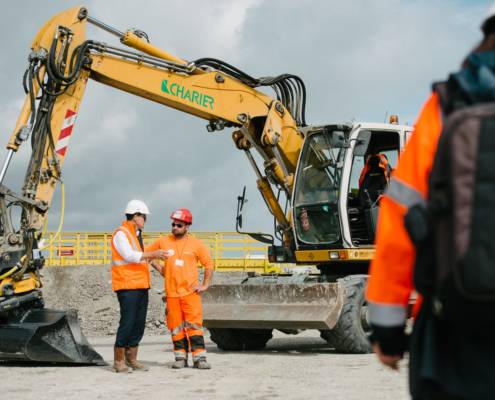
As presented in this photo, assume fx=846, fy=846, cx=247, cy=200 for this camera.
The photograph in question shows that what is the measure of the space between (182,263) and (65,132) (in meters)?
2.42

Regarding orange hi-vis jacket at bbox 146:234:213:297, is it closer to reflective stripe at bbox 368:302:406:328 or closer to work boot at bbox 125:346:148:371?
work boot at bbox 125:346:148:371

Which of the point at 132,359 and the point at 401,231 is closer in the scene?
the point at 401,231

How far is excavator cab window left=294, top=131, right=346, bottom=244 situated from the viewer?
11.9m

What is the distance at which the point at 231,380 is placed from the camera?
8.62 meters

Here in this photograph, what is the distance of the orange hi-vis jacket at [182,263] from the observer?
32.2 feet

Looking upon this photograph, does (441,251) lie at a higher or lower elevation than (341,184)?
lower

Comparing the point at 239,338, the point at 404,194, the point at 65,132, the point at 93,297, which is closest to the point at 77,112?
the point at 65,132

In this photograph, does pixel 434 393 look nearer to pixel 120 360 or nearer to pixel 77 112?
pixel 120 360

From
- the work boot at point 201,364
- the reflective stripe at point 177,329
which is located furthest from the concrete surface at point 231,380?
the reflective stripe at point 177,329

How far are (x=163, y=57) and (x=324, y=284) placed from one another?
389 cm

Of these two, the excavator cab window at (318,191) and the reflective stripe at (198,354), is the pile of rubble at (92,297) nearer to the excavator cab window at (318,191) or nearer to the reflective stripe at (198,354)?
the excavator cab window at (318,191)

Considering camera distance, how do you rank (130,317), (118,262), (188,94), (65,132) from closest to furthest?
1. (130,317)
2. (118,262)
3. (65,132)
4. (188,94)

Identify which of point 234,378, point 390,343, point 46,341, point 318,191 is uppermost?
point 318,191

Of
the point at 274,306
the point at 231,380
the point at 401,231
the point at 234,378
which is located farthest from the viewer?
the point at 274,306
